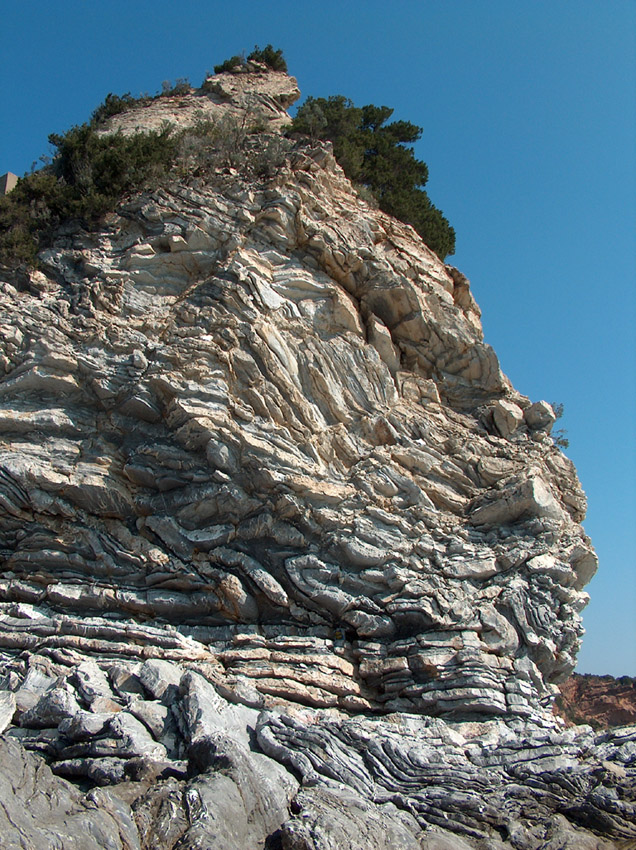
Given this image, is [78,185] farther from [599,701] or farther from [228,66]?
[599,701]

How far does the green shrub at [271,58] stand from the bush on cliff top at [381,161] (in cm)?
913

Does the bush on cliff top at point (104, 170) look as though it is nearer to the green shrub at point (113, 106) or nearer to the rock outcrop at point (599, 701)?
the green shrub at point (113, 106)

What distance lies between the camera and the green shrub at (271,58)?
1224 inches

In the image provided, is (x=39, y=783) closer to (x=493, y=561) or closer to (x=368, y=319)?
(x=493, y=561)

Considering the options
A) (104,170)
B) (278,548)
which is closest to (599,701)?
(278,548)

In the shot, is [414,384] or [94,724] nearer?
[94,724]

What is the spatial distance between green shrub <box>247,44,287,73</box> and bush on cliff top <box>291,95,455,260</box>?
9.13m

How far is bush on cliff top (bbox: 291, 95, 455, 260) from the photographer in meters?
21.3

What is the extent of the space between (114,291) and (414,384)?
8154 mm

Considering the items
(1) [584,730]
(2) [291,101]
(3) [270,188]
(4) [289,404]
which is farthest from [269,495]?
(2) [291,101]

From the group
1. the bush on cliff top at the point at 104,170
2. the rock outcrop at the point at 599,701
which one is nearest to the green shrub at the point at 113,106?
the bush on cliff top at the point at 104,170

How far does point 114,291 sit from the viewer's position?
15141 millimetres

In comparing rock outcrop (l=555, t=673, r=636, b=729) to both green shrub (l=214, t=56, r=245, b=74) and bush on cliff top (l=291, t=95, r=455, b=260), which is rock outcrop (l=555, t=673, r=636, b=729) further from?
green shrub (l=214, t=56, r=245, b=74)

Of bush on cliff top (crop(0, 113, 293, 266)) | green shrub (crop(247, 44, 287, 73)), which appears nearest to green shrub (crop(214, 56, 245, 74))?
green shrub (crop(247, 44, 287, 73))
